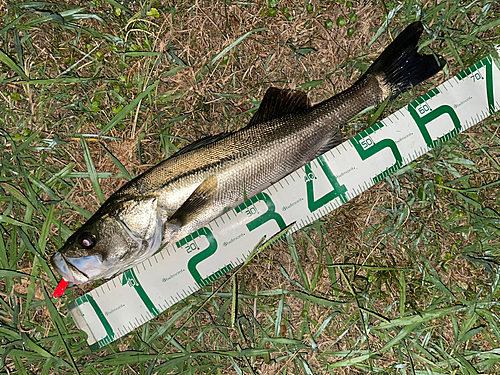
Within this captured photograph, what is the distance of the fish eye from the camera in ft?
8.76

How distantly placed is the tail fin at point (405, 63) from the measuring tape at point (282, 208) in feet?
0.73

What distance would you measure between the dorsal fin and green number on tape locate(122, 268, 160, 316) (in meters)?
1.62

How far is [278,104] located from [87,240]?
187 centimetres

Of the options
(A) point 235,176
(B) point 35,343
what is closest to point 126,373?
(B) point 35,343

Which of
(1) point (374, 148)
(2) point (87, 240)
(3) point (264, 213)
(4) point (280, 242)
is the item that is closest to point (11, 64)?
(2) point (87, 240)

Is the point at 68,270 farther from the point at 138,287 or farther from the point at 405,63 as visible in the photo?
the point at 405,63

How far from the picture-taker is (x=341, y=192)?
2.96 m

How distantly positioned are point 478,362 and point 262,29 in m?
3.55

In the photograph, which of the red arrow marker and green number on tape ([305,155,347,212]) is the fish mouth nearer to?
the red arrow marker

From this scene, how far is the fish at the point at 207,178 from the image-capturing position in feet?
8.89

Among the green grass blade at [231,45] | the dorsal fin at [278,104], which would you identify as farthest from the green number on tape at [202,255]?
the green grass blade at [231,45]

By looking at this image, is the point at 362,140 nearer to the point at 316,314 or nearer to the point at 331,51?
the point at 331,51

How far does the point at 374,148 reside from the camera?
298 centimetres

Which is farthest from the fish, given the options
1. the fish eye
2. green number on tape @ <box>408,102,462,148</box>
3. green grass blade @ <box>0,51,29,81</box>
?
green grass blade @ <box>0,51,29,81</box>
